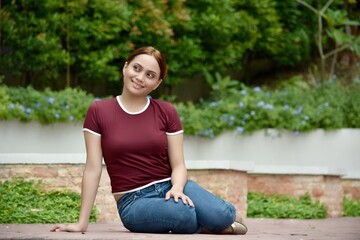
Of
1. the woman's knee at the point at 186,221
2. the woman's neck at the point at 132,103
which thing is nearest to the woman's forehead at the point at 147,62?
the woman's neck at the point at 132,103

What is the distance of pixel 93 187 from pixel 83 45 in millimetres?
7042

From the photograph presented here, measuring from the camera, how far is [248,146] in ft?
40.5

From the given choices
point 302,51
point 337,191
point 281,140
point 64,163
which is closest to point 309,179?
point 337,191

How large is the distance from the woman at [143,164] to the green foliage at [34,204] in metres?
2.36

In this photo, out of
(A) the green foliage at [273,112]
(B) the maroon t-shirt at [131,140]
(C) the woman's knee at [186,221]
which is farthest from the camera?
(A) the green foliage at [273,112]

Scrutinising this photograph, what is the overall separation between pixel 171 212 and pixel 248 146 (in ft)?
22.4

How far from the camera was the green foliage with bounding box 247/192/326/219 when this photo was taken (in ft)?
33.3

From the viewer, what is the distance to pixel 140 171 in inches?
226

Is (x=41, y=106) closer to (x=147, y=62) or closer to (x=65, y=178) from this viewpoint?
(x=65, y=178)

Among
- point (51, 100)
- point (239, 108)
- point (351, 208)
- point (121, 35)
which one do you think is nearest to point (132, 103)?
point (51, 100)

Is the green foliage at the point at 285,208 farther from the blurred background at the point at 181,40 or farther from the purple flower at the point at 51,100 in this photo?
the blurred background at the point at 181,40

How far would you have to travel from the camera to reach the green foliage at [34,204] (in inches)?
316

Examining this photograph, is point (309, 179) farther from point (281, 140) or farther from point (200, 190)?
point (200, 190)

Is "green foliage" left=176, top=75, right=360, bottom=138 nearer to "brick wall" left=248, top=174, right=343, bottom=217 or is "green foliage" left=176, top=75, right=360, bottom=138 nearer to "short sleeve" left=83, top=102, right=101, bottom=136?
"brick wall" left=248, top=174, right=343, bottom=217
